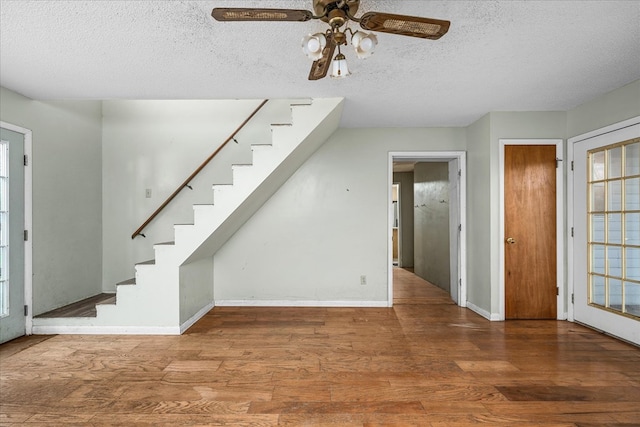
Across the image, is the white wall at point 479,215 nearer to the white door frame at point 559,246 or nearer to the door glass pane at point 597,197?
the white door frame at point 559,246

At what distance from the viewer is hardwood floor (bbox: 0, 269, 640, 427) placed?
214cm

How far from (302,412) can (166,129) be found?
4.09 m

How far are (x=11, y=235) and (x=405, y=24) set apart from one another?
401 centimetres

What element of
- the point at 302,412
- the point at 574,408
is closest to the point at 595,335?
the point at 574,408

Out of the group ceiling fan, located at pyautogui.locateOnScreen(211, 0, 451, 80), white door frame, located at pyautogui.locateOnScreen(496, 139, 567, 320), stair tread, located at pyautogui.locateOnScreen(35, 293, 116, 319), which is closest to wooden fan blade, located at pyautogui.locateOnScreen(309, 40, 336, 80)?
ceiling fan, located at pyautogui.locateOnScreen(211, 0, 451, 80)

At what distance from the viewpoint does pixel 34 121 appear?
368 cm

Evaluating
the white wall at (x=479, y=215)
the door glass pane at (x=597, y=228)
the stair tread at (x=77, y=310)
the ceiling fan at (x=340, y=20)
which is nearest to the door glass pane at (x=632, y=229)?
the door glass pane at (x=597, y=228)

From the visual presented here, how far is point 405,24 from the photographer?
65.2 inches

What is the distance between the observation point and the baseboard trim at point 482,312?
4.10m

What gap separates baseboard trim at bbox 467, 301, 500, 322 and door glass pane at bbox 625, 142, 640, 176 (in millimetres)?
1975

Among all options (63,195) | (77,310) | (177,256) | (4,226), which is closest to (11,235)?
(4,226)

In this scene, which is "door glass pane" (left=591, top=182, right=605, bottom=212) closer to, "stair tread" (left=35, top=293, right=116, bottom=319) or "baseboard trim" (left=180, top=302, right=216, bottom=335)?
"baseboard trim" (left=180, top=302, right=216, bottom=335)

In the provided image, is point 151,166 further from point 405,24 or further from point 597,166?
point 597,166

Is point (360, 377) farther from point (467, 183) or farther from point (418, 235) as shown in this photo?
point (418, 235)
